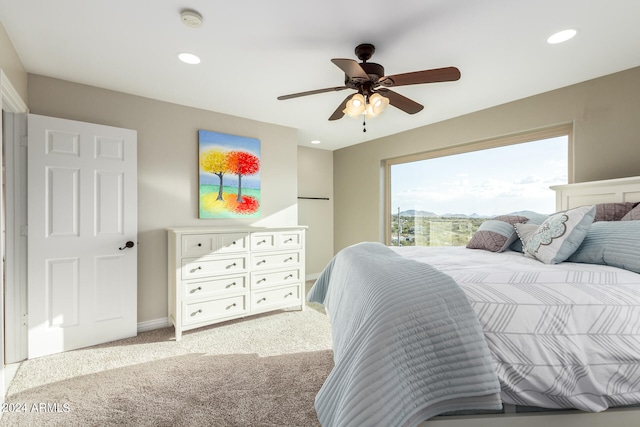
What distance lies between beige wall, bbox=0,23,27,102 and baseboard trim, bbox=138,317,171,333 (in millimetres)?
2256

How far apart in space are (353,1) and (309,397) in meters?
2.44

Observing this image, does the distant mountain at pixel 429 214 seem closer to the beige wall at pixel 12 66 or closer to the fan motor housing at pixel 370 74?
the fan motor housing at pixel 370 74

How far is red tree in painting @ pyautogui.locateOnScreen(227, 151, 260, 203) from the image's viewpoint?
353cm

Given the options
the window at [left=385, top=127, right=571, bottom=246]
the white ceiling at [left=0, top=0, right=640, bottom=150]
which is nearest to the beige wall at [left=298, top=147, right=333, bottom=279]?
the window at [left=385, top=127, right=571, bottom=246]

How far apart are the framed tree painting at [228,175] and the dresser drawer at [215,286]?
0.79 meters

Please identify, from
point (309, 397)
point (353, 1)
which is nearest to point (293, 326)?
point (309, 397)

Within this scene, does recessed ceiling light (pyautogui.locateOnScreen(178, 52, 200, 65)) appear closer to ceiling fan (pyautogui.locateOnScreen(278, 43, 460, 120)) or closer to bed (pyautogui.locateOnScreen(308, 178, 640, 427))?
ceiling fan (pyautogui.locateOnScreen(278, 43, 460, 120))

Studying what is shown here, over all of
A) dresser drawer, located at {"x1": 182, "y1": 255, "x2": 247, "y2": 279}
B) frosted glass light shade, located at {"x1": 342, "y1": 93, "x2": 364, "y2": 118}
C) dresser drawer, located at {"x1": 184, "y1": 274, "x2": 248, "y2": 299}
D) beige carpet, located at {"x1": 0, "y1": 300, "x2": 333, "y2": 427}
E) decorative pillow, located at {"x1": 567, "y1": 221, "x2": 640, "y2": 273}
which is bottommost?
beige carpet, located at {"x1": 0, "y1": 300, "x2": 333, "y2": 427}

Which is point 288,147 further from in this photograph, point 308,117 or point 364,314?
point 364,314

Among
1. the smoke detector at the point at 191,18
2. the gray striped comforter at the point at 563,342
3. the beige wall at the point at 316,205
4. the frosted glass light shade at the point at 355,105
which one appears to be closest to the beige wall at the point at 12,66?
the smoke detector at the point at 191,18

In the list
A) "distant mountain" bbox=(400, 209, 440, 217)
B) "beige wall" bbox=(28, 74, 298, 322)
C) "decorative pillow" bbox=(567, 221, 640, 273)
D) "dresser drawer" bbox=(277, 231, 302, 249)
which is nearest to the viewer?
"decorative pillow" bbox=(567, 221, 640, 273)

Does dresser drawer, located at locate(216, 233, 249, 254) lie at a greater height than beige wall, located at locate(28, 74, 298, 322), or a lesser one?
lesser

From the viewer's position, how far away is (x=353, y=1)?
166 cm

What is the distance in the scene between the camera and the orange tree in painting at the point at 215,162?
335 cm
